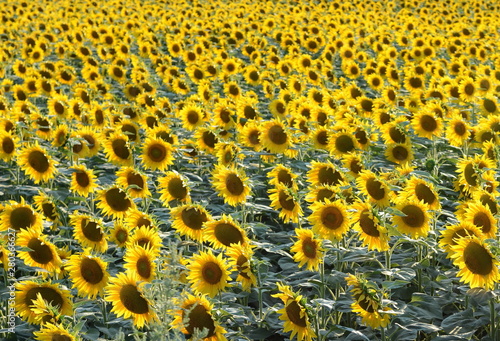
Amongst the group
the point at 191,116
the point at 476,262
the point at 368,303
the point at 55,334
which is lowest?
the point at 191,116

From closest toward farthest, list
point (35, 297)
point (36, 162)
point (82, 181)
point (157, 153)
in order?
point (35, 297)
point (82, 181)
point (36, 162)
point (157, 153)

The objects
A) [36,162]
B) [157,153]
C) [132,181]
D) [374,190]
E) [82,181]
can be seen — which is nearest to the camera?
[374,190]

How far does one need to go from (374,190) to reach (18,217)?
256 cm

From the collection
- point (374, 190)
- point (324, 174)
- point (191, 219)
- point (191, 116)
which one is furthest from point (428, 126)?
point (191, 219)

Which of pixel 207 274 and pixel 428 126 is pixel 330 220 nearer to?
pixel 207 274

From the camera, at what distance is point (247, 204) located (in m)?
5.31

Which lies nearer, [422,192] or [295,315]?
[295,315]

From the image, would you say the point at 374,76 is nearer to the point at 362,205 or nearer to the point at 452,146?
the point at 452,146

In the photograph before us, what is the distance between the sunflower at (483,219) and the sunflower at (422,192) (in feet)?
1.09

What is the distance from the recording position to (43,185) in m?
6.77

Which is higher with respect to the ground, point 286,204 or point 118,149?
point 286,204

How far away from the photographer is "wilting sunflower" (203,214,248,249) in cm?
457

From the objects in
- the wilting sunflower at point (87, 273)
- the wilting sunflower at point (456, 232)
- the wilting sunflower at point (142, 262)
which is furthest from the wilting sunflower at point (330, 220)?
the wilting sunflower at point (87, 273)

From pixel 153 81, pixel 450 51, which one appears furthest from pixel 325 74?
pixel 450 51
